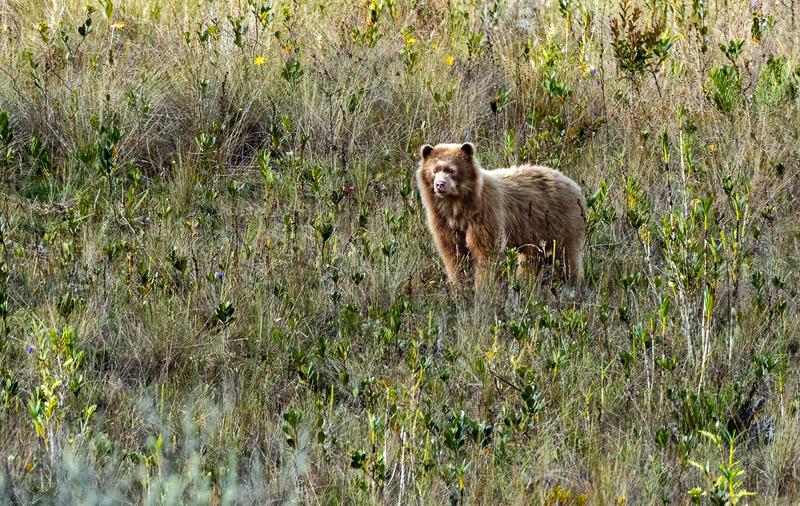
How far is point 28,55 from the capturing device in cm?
756

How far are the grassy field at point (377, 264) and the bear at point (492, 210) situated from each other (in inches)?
6.9

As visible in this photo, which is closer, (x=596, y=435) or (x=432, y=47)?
(x=596, y=435)

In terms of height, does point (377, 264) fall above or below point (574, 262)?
above

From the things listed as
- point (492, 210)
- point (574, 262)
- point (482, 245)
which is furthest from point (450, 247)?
point (574, 262)

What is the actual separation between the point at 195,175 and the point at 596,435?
3684 mm

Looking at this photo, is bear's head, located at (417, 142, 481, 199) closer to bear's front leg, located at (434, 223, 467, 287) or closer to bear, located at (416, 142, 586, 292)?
bear, located at (416, 142, 586, 292)

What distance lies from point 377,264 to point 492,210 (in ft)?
3.33

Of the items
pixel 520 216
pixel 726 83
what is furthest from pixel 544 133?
pixel 726 83

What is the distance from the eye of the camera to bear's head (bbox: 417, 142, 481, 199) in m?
6.61

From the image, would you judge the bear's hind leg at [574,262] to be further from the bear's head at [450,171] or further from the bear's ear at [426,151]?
the bear's ear at [426,151]

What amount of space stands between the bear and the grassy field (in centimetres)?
17

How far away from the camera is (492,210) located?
684 centimetres

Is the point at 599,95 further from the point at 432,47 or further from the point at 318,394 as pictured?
the point at 318,394

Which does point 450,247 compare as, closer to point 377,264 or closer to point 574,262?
point 377,264
